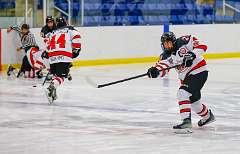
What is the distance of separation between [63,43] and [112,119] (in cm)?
172

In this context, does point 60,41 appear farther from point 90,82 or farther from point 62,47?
point 90,82

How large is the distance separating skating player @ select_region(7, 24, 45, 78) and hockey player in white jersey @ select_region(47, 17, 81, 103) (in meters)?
2.87

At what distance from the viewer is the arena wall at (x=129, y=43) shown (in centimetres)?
1284

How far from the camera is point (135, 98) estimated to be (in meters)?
9.51

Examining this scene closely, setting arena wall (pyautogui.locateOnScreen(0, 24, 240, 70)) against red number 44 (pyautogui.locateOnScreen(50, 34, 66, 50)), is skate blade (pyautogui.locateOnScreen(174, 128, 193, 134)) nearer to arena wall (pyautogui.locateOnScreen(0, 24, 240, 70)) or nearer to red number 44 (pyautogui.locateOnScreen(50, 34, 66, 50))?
red number 44 (pyautogui.locateOnScreen(50, 34, 66, 50))

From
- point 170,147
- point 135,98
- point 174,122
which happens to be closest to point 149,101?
point 135,98

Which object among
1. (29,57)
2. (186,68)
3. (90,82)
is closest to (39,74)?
(29,57)

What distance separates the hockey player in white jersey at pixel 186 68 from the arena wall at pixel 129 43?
6206mm

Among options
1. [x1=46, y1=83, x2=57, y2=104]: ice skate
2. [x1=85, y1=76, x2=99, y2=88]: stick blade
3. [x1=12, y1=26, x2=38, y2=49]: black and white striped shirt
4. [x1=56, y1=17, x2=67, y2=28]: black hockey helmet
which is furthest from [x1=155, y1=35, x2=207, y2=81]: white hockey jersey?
[x1=12, y1=26, x2=38, y2=49]: black and white striped shirt

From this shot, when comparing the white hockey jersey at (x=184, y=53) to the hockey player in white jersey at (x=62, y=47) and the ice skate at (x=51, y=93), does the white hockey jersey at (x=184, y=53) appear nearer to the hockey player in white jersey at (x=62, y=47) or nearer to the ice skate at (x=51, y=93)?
the ice skate at (x=51, y=93)

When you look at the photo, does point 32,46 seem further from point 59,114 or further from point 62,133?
point 62,133

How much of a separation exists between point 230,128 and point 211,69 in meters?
6.66

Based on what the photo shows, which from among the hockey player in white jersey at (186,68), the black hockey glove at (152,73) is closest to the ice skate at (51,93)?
the hockey player in white jersey at (186,68)

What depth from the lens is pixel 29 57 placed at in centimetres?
1205
